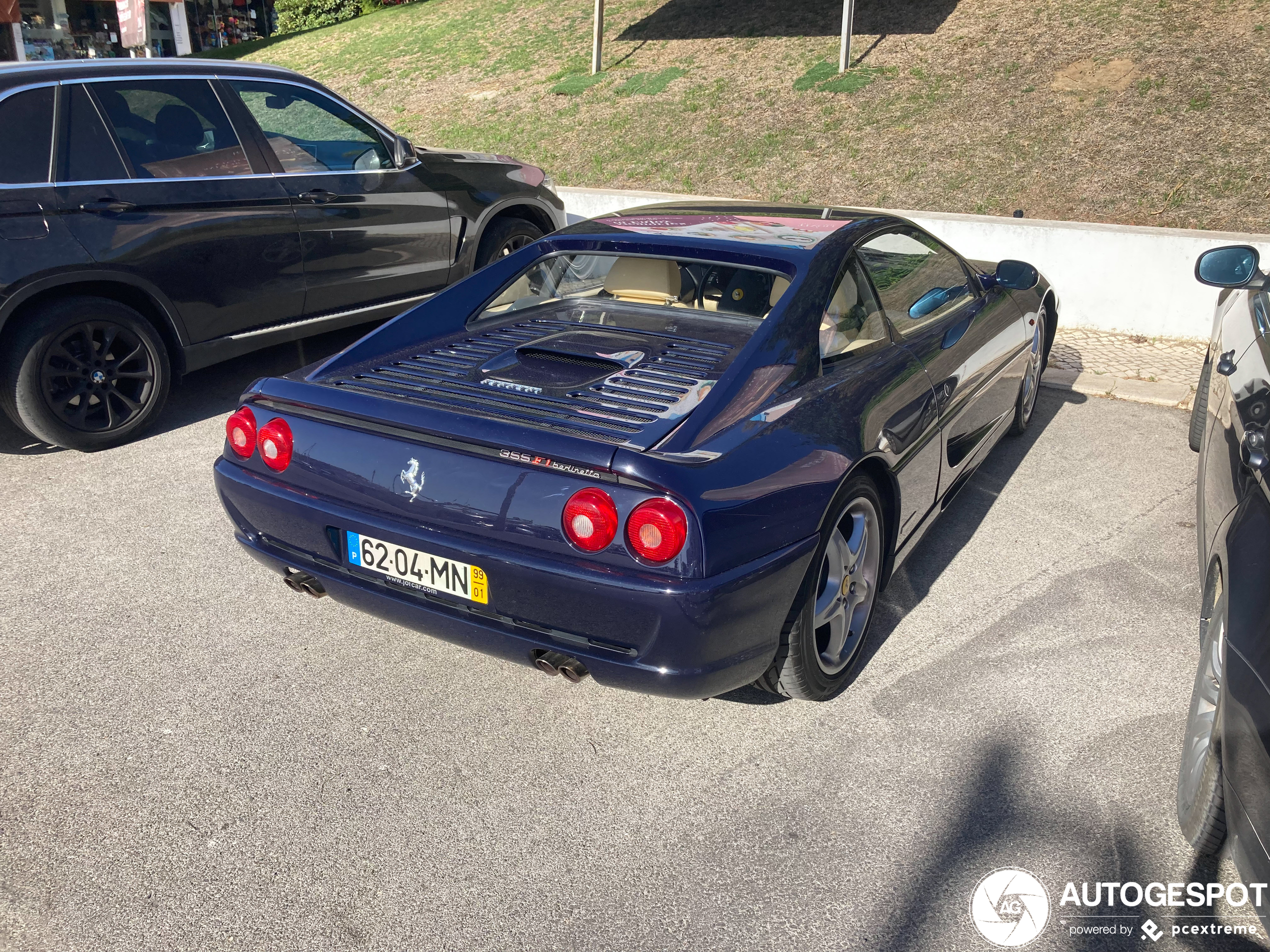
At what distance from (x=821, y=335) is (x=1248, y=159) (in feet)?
26.2

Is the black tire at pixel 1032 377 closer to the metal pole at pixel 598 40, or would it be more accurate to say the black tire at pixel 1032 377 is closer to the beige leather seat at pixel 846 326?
the beige leather seat at pixel 846 326

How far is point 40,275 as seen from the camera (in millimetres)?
4945

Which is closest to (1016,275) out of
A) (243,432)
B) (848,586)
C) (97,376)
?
(848,586)

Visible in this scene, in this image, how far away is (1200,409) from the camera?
5168 mm

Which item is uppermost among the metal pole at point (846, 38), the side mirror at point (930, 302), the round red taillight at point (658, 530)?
the metal pole at point (846, 38)

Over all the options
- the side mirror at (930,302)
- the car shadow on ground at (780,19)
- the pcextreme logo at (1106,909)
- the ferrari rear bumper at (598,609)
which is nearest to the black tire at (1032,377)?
the side mirror at (930,302)

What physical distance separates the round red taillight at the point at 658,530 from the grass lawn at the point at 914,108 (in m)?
7.93

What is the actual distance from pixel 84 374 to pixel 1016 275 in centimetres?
467

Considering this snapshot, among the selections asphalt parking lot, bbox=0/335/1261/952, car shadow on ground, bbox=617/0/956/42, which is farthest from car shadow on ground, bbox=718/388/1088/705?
car shadow on ground, bbox=617/0/956/42

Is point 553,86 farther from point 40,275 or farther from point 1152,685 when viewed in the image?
point 1152,685

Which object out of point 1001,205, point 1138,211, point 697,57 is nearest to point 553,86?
point 697,57

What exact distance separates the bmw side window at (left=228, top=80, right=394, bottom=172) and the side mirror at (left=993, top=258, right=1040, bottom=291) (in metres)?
3.96

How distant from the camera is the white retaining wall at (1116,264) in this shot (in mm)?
7332

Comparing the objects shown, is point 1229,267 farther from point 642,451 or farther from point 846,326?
point 642,451
